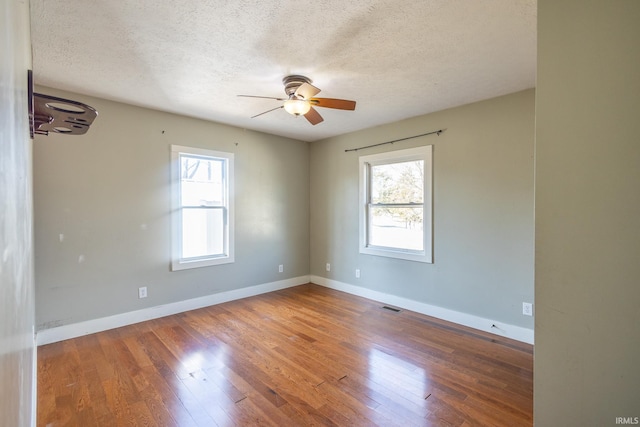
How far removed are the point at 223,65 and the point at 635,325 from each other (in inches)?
114

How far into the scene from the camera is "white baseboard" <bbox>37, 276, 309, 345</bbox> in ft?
9.75

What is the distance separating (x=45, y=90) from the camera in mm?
2883

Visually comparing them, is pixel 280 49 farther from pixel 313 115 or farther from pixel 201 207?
pixel 201 207

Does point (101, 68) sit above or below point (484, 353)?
above

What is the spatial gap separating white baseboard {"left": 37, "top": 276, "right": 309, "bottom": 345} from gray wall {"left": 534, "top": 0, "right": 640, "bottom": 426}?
377 centimetres

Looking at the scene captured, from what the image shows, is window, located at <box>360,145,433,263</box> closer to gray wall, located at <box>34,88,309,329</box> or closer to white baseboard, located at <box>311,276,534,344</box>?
white baseboard, located at <box>311,276,534,344</box>

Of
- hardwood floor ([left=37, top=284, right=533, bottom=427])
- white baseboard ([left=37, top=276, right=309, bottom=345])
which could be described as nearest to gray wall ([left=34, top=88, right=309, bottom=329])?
white baseboard ([left=37, top=276, right=309, bottom=345])

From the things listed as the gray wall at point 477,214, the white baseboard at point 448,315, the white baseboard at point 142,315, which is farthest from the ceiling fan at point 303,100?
the white baseboard at point 142,315

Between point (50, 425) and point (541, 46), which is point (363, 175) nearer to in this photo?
point (541, 46)

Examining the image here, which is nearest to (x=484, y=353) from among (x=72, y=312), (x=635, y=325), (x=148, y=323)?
(x=635, y=325)

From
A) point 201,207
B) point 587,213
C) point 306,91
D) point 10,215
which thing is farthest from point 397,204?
point 10,215

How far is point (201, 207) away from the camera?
4043 millimetres

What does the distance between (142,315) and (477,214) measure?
409 centimetres

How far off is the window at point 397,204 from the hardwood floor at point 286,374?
0.97 meters
